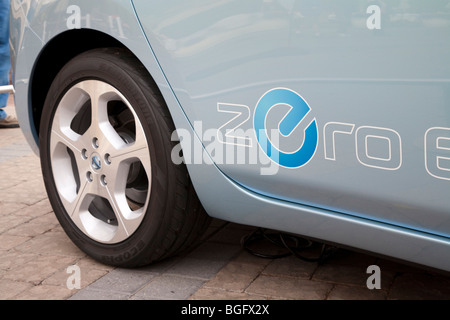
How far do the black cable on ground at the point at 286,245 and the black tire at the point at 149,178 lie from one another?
372 mm

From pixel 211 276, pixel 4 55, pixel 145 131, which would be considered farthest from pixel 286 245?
pixel 4 55

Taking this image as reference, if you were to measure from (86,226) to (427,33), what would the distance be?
61.6 inches

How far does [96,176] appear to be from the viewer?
2559 millimetres

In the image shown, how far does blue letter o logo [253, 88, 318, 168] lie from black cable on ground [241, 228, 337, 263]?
2.44 feet

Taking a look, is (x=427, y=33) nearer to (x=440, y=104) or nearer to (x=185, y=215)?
(x=440, y=104)

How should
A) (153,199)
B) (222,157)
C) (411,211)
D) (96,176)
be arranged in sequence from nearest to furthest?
(411,211), (222,157), (153,199), (96,176)

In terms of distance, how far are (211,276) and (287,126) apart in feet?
2.65

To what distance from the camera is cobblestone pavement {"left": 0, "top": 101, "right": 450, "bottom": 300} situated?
237 cm

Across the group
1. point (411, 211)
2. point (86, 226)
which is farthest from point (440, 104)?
point (86, 226)
